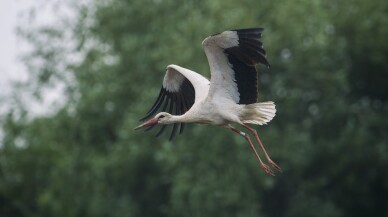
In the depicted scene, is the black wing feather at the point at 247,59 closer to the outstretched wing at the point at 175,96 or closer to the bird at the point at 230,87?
the bird at the point at 230,87

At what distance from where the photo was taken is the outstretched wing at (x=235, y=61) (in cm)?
1399

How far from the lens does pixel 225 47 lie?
14156 millimetres

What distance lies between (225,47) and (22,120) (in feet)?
66.0

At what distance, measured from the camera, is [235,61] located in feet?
47.1

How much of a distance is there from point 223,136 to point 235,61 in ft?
45.5

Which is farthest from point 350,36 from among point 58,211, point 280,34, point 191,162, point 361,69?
point 58,211

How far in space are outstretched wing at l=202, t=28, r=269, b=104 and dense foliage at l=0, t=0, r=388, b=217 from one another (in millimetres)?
12875

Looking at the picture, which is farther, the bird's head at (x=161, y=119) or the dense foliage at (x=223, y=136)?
the dense foliage at (x=223, y=136)

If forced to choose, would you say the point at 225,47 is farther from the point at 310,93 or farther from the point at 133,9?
the point at 133,9

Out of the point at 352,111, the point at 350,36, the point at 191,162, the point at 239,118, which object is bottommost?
the point at 239,118

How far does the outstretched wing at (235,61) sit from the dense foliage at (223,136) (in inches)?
507

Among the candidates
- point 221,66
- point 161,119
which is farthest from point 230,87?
point 161,119

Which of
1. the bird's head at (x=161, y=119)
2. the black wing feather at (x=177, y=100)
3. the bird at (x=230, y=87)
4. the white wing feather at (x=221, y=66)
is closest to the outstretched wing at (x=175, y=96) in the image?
the black wing feather at (x=177, y=100)

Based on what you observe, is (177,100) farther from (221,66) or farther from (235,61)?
(235,61)
